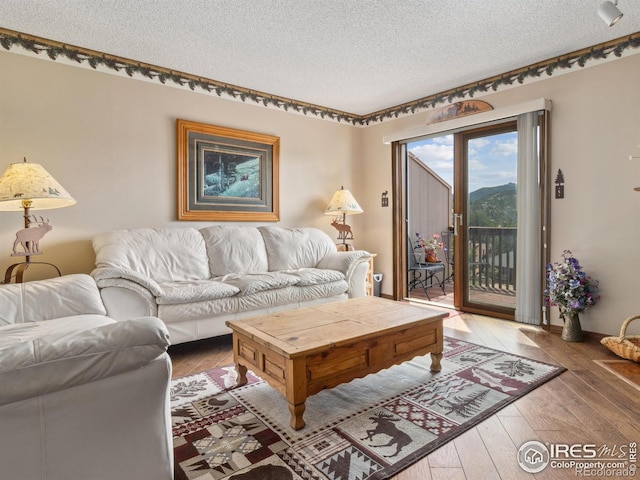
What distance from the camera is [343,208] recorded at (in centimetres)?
462

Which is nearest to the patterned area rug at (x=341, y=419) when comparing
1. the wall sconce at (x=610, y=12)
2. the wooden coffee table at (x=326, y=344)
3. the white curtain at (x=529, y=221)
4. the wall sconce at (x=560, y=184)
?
the wooden coffee table at (x=326, y=344)

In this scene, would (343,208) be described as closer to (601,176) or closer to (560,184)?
(560,184)

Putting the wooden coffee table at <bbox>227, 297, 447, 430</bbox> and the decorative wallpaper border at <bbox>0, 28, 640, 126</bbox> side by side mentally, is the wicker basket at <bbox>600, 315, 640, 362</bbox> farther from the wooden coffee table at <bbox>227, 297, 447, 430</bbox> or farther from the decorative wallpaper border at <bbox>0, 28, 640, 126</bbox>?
the decorative wallpaper border at <bbox>0, 28, 640, 126</bbox>

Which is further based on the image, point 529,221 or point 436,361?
point 529,221

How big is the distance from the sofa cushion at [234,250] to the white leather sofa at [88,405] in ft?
7.94

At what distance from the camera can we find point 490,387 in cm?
229

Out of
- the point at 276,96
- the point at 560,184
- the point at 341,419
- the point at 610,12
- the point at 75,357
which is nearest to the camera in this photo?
the point at 75,357

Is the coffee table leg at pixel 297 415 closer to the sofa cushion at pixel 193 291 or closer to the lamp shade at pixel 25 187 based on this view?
the sofa cushion at pixel 193 291

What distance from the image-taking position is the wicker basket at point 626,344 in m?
2.65

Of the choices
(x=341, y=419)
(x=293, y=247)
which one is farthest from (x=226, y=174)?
(x=341, y=419)

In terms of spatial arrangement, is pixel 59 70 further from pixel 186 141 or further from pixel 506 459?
pixel 506 459

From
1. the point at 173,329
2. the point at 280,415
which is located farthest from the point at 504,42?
the point at 173,329

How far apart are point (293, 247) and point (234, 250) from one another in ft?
2.25

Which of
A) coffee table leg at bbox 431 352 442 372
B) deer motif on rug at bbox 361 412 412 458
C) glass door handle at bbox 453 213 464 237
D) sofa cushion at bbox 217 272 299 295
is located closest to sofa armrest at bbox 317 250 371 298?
sofa cushion at bbox 217 272 299 295
